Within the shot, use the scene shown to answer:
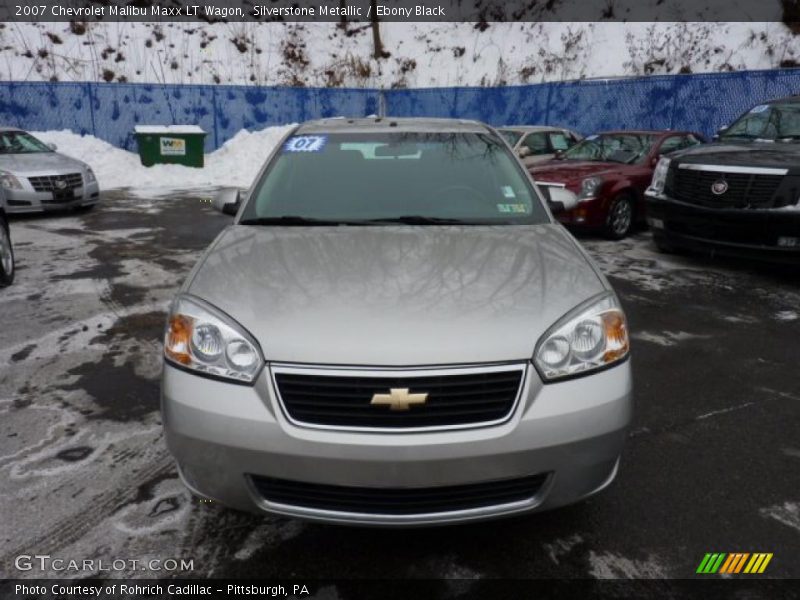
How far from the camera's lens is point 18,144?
10961 millimetres

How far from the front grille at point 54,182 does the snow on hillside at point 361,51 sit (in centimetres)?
1676

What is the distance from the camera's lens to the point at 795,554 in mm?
2396

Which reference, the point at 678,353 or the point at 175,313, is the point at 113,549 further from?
the point at 678,353

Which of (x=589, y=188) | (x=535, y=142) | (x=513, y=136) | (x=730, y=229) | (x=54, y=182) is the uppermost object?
(x=513, y=136)

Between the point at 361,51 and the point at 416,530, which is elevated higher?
the point at 361,51

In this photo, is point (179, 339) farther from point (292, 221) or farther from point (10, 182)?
point (10, 182)

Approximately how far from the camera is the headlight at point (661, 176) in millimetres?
7266

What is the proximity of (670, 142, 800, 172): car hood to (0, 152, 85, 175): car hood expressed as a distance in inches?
379

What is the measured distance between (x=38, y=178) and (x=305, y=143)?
8.31 m

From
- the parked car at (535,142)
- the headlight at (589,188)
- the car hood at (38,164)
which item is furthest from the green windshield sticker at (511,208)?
the car hood at (38,164)

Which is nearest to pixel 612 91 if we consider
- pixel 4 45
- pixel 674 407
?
pixel 674 407

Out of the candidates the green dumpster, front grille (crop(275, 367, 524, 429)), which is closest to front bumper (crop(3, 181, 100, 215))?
the green dumpster

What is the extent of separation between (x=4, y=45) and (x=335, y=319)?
29.8 meters

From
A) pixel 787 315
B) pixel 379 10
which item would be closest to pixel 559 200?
pixel 787 315
